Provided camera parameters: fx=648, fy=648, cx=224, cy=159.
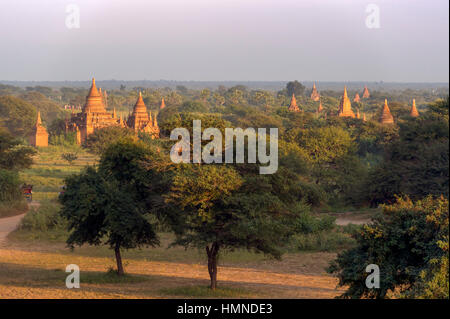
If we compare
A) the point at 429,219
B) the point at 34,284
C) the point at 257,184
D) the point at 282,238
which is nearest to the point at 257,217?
the point at 257,184

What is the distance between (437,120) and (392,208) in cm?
1961

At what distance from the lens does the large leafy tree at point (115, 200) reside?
14.8 metres

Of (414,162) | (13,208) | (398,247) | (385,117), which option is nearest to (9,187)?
(13,208)

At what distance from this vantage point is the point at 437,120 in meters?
28.9

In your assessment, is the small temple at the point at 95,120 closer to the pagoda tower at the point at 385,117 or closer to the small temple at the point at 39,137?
the small temple at the point at 39,137

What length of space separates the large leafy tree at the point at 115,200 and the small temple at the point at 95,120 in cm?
4445

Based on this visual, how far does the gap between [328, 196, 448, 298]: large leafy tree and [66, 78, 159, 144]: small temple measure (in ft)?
165

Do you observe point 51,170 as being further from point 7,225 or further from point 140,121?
point 140,121

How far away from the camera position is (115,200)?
14828 mm

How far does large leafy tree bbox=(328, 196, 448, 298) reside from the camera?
9.88 metres

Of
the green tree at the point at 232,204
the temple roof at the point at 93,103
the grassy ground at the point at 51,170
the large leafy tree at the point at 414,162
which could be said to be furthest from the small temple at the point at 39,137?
the green tree at the point at 232,204

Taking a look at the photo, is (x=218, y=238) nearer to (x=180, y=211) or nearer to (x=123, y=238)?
(x=180, y=211)

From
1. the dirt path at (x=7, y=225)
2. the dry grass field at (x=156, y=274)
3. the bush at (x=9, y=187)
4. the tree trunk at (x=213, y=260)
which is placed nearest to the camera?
the dry grass field at (x=156, y=274)

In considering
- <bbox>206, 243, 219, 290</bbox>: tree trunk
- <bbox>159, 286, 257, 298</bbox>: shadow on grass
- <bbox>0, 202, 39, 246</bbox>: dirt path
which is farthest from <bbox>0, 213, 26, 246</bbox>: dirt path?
<bbox>206, 243, 219, 290</bbox>: tree trunk
